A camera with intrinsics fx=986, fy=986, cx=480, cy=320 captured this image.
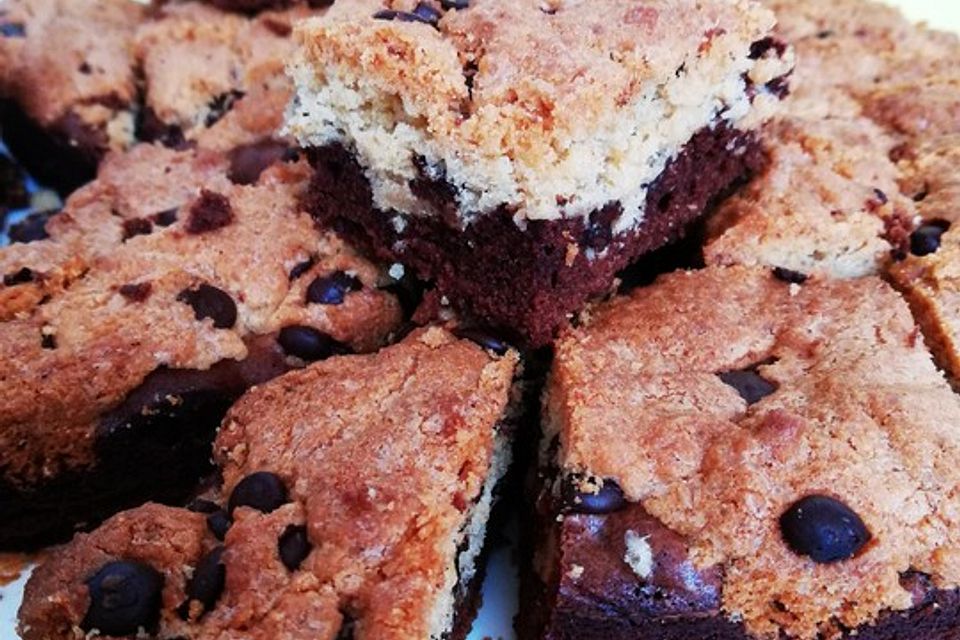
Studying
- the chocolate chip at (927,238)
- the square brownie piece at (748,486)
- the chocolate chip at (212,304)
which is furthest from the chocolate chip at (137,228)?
the chocolate chip at (927,238)

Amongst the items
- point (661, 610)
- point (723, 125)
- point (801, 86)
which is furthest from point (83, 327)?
point (801, 86)

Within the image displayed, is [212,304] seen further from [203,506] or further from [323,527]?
[323,527]

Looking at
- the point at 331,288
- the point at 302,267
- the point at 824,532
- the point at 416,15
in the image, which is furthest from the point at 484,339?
the point at 824,532

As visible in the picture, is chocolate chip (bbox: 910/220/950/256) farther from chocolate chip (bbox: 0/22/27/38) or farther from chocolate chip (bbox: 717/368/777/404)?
chocolate chip (bbox: 0/22/27/38)

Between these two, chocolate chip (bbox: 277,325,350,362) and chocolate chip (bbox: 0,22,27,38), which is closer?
chocolate chip (bbox: 277,325,350,362)

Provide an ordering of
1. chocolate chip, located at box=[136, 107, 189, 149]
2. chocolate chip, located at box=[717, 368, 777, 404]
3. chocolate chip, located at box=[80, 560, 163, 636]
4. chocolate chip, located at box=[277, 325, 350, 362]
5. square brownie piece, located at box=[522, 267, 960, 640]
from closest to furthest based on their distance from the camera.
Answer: chocolate chip, located at box=[80, 560, 163, 636]
square brownie piece, located at box=[522, 267, 960, 640]
chocolate chip, located at box=[717, 368, 777, 404]
chocolate chip, located at box=[277, 325, 350, 362]
chocolate chip, located at box=[136, 107, 189, 149]

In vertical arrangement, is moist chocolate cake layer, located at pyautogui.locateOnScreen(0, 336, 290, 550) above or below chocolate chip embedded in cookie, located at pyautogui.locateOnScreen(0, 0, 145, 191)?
below

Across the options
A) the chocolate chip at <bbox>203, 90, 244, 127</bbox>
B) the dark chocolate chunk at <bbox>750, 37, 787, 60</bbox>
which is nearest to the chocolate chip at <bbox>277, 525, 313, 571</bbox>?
the dark chocolate chunk at <bbox>750, 37, 787, 60</bbox>

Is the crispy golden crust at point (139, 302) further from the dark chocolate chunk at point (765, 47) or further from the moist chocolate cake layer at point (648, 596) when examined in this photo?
the dark chocolate chunk at point (765, 47)
